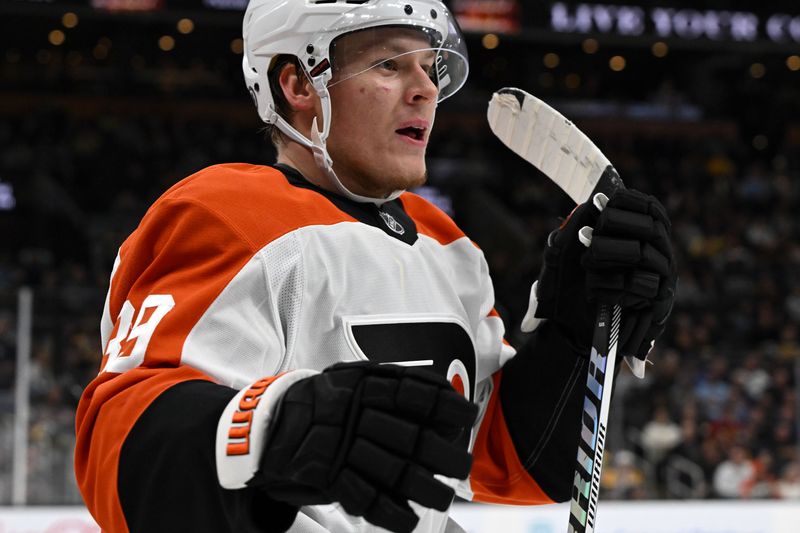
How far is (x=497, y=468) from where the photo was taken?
6.35 ft

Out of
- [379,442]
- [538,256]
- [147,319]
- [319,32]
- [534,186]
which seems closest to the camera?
[379,442]

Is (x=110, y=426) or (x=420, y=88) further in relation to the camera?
(x=420, y=88)

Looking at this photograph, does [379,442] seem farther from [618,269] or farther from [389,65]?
[389,65]

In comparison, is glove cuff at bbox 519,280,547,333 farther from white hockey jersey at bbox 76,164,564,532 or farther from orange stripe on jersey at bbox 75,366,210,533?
orange stripe on jersey at bbox 75,366,210,533

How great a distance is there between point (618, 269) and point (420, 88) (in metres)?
0.40

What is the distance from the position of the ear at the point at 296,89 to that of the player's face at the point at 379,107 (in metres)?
0.05

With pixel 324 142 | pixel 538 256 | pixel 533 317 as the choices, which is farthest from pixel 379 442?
pixel 538 256

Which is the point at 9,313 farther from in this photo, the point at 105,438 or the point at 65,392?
the point at 105,438

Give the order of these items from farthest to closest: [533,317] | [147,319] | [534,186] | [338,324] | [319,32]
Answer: [534,186], [533,317], [319,32], [338,324], [147,319]

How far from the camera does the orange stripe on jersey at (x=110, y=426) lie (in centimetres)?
129

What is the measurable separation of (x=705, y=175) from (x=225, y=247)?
1242cm

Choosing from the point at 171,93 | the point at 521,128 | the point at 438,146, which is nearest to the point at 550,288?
the point at 521,128

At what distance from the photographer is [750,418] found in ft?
22.0

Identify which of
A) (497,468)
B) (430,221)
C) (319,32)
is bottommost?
(497,468)
